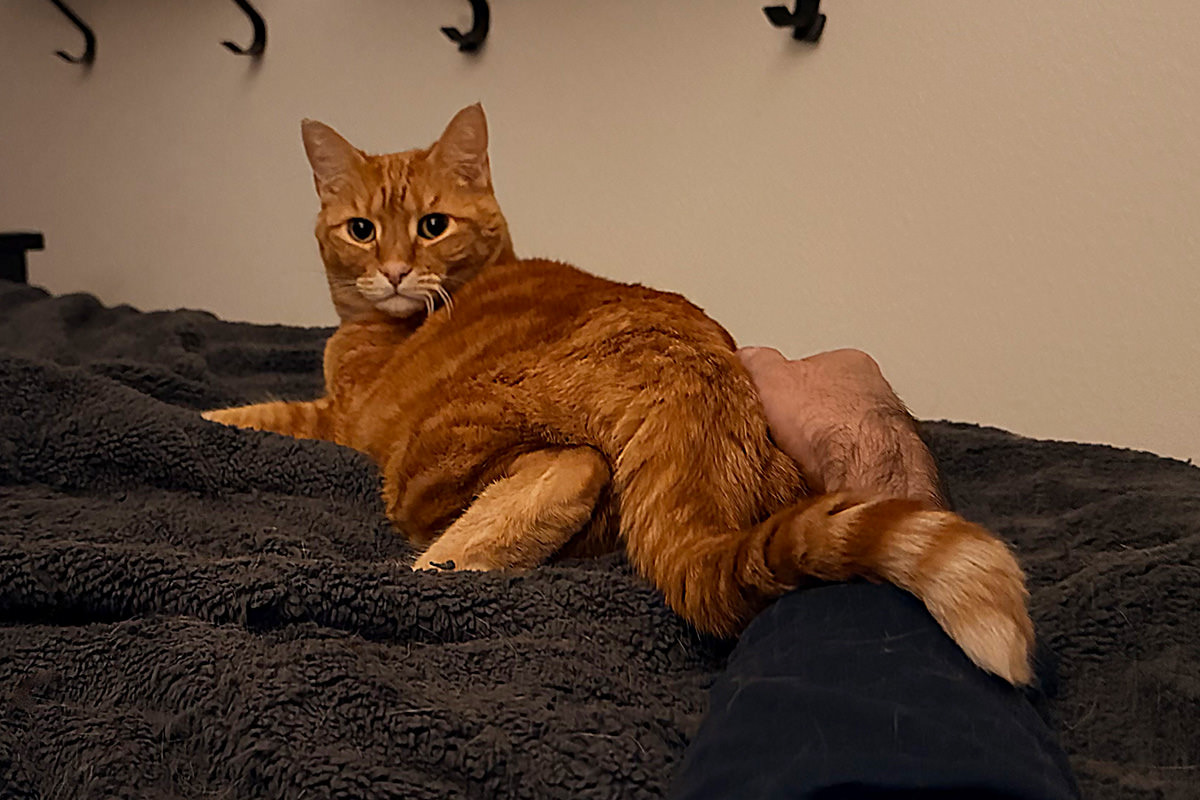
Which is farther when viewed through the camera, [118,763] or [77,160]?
[77,160]

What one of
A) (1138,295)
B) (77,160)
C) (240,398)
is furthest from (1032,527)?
(77,160)

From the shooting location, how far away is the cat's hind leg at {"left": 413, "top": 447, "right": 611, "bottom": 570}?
915mm

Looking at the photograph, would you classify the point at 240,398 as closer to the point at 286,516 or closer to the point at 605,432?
the point at 286,516

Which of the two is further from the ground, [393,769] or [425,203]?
[425,203]

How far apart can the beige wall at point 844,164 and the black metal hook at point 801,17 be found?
0.03 meters

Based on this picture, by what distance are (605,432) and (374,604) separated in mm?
284

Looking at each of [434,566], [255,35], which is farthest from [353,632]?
[255,35]

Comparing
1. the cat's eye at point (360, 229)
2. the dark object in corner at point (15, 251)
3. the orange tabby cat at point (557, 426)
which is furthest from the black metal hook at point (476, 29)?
the dark object in corner at point (15, 251)

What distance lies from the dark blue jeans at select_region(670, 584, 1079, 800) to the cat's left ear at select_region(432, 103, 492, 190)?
0.99 metres

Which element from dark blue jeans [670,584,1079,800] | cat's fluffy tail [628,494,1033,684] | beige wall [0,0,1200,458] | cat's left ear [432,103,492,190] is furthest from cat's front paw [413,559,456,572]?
beige wall [0,0,1200,458]

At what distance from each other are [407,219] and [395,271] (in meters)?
0.09

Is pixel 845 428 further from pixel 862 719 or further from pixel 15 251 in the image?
pixel 15 251

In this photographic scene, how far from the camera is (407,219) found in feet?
4.56

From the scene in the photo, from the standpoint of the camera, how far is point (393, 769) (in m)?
0.57
